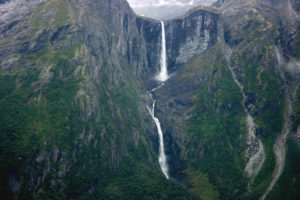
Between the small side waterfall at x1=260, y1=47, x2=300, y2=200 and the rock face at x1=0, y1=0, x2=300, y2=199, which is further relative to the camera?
the small side waterfall at x1=260, y1=47, x2=300, y2=200

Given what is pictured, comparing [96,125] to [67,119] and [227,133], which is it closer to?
[67,119]

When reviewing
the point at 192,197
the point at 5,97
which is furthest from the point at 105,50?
the point at 192,197

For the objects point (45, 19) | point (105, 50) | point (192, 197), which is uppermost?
point (45, 19)

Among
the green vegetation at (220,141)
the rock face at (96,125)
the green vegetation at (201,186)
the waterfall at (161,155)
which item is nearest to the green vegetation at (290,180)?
the rock face at (96,125)

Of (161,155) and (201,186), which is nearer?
(201,186)

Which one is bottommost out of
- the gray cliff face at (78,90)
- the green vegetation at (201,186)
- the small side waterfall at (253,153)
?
the green vegetation at (201,186)

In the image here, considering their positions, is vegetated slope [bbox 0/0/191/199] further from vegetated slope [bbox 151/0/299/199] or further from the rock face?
vegetated slope [bbox 151/0/299/199]

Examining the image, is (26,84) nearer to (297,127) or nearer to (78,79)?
(78,79)

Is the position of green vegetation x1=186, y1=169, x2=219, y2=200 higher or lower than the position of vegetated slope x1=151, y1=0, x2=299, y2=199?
lower

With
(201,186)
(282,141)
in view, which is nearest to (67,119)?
(201,186)

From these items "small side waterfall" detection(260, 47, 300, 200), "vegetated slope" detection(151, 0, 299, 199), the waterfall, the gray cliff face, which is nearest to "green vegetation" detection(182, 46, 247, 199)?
"vegetated slope" detection(151, 0, 299, 199)

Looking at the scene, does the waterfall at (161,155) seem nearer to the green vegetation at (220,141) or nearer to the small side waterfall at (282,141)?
the green vegetation at (220,141)
